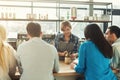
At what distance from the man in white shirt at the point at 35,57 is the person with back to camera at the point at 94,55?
41cm

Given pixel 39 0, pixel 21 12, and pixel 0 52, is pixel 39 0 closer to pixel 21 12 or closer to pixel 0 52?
pixel 21 12

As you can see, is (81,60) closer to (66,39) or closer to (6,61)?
(6,61)

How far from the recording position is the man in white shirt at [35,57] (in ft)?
8.05

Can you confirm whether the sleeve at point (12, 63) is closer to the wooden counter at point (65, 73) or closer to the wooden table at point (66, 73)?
the wooden counter at point (65, 73)

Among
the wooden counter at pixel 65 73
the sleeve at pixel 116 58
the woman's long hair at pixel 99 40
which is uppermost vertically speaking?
the woman's long hair at pixel 99 40

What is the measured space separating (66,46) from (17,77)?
4.65 ft

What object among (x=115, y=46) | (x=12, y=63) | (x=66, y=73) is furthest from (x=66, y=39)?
(x=12, y=63)

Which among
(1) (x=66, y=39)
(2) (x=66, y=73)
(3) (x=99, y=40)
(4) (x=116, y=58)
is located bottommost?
(2) (x=66, y=73)

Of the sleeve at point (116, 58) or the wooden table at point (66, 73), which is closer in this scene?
the wooden table at point (66, 73)

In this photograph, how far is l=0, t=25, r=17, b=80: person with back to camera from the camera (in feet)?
8.19

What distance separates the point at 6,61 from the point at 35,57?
331 mm

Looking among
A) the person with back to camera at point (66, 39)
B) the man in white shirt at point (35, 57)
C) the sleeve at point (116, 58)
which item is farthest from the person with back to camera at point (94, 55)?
the person with back to camera at point (66, 39)

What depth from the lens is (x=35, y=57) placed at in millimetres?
2457

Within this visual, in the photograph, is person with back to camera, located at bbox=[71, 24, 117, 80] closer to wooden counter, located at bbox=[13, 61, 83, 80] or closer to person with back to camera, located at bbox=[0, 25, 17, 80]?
wooden counter, located at bbox=[13, 61, 83, 80]
